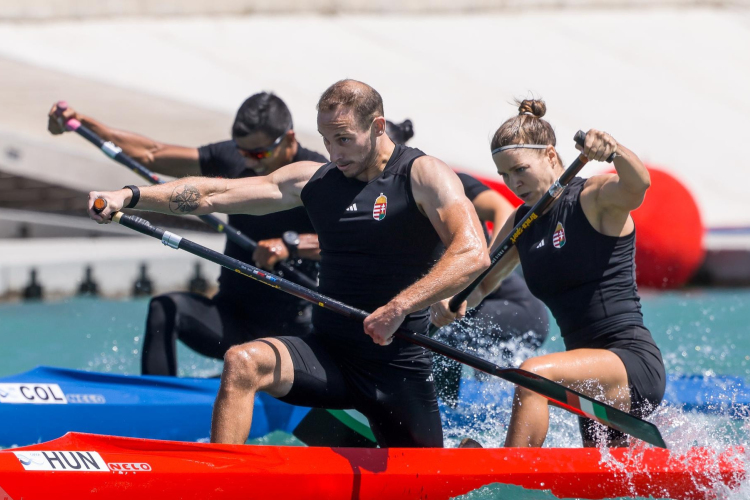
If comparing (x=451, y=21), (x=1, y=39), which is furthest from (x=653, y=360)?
(x=451, y=21)

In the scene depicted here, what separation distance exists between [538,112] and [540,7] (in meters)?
13.2

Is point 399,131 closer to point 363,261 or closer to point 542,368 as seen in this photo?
point 363,261

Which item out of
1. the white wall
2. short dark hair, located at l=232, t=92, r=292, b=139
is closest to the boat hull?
short dark hair, located at l=232, t=92, r=292, b=139

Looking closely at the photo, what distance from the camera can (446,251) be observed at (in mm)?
3131

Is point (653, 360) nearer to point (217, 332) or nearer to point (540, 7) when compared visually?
point (217, 332)

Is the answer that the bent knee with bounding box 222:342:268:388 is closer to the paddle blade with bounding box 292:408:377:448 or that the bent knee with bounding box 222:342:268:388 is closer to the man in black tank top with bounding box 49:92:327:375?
the paddle blade with bounding box 292:408:377:448

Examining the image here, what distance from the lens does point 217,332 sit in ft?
14.9

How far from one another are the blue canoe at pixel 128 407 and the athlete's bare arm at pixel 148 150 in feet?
4.00

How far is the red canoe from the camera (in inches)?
117

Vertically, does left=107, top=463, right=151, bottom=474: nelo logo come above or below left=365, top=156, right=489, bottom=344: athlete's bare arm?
below

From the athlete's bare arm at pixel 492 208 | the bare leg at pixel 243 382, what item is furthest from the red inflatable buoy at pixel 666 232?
the bare leg at pixel 243 382

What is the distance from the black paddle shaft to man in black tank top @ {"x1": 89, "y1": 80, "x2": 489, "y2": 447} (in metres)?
0.35

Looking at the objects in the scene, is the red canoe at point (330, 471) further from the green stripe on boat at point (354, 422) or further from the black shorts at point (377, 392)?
the green stripe on boat at point (354, 422)

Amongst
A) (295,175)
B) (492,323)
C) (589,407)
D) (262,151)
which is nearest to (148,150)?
(262,151)
